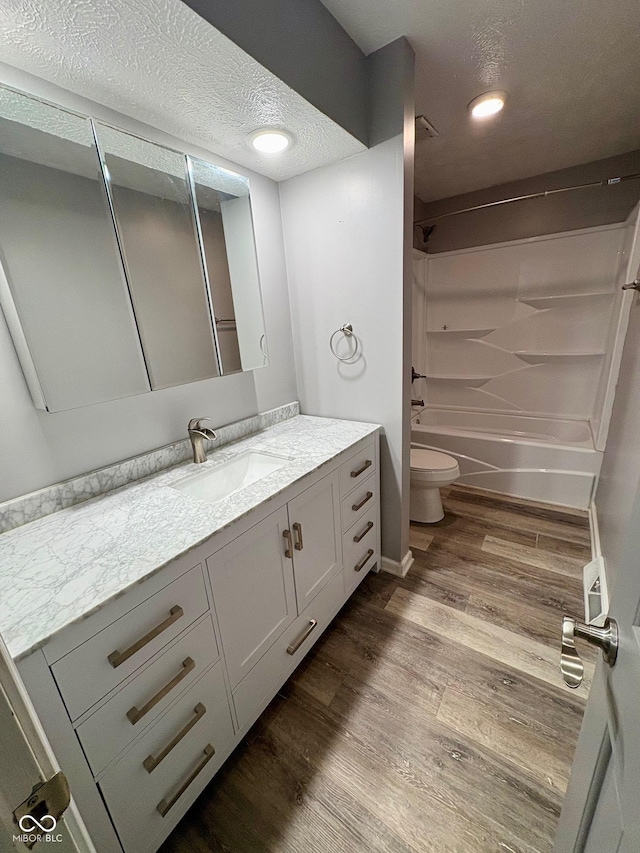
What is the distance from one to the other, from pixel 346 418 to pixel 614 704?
152 cm

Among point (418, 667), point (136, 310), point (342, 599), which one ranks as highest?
point (136, 310)

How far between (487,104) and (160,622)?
2.56m

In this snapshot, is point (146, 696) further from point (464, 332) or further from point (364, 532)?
point (464, 332)

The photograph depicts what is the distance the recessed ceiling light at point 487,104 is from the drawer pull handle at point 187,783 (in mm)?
2855

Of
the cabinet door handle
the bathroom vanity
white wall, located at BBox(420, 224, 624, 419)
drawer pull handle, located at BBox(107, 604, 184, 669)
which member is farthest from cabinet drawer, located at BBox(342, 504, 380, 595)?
white wall, located at BBox(420, 224, 624, 419)

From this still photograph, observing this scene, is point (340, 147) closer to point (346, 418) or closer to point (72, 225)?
point (72, 225)

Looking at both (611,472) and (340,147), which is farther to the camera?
(611,472)

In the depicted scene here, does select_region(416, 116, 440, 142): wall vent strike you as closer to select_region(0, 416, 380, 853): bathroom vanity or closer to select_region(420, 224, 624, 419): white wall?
select_region(420, 224, 624, 419): white wall

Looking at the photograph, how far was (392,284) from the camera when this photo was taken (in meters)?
1.55

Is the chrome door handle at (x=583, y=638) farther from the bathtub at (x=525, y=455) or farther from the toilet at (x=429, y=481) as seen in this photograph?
the bathtub at (x=525, y=455)

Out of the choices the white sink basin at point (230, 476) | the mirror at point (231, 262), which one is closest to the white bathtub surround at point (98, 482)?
the white sink basin at point (230, 476)

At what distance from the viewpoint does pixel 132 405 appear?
133cm

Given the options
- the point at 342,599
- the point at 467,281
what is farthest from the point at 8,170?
the point at 467,281

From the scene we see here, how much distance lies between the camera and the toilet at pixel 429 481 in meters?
2.26
